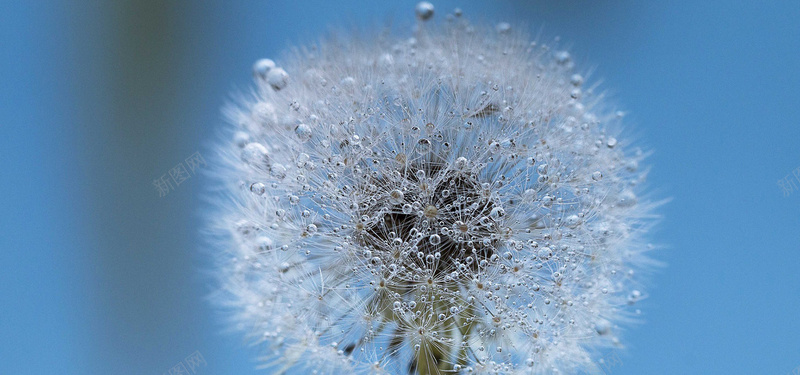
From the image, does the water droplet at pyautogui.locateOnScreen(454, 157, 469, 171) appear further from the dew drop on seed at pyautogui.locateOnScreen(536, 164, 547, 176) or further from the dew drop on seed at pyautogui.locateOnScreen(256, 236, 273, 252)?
the dew drop on seed at pyautogui.locateOnScreen(256, 236, 273, 252)

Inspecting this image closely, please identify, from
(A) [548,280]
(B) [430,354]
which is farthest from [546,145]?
(B) [430,354]

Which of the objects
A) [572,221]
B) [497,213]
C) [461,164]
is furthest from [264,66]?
[572,221]

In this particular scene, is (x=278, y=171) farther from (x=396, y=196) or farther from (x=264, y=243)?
(x=396, y=196)

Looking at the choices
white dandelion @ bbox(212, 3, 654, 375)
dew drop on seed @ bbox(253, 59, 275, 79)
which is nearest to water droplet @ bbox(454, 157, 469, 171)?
white dandelion @ bbox(212, 3, 654, 375)

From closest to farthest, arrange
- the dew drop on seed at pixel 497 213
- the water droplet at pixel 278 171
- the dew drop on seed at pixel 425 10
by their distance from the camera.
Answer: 1. the dew drop on seed at pixel 497 213
2. the water droplet at pixel 278 171
3. the dew drop on seed at pixel 425 10

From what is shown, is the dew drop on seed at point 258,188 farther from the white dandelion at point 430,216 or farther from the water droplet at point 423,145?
the water droplet at point 423,145

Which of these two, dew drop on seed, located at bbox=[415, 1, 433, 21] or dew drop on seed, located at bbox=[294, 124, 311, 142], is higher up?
dew drop on seed, located at bbox=[415, 1, 433, 21]

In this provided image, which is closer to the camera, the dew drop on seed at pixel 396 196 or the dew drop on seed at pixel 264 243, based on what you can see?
the dew drop on seed at pixel 396 196

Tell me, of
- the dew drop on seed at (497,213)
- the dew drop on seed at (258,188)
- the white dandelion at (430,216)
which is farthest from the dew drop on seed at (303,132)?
the dew drop on seed at (497,213)
